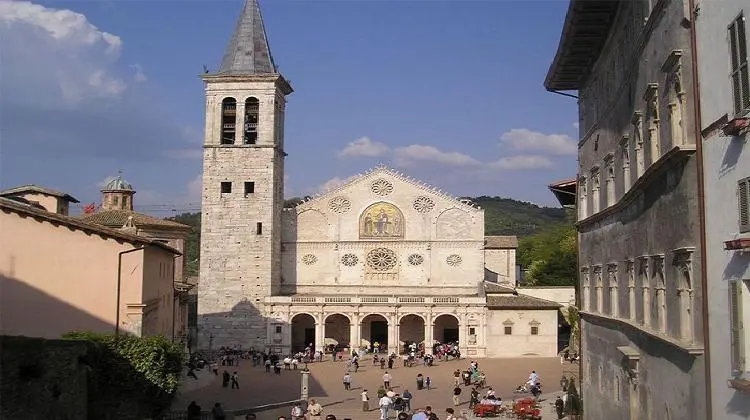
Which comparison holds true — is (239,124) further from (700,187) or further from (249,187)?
(700,187)

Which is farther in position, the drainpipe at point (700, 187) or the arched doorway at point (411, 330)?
the arched doorway at point (411, 330)

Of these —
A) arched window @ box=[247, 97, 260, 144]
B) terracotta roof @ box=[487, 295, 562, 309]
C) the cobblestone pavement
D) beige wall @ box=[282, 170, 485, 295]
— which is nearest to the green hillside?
beige wall @ box=[282, 170, 485, 295]

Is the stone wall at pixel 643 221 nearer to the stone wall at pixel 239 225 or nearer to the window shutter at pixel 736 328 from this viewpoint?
the window shutter at pixel 736 328

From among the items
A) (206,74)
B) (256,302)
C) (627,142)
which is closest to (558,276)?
(256,302)

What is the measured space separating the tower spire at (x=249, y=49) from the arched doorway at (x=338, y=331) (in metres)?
17.3

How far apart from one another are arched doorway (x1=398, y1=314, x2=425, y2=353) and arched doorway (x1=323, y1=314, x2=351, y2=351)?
363 centimetres

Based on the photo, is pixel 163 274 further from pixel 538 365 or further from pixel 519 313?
pixel 519 313

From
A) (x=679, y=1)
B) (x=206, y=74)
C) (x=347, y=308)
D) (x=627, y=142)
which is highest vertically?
(x=206, y=74)

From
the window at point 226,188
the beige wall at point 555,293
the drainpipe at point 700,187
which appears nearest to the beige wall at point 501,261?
the beige wall at point 555,293

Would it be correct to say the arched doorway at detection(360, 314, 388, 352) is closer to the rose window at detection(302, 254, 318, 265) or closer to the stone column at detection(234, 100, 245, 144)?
the rose window at detection(302, 254, 318, 265)

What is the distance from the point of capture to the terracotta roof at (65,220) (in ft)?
64.8

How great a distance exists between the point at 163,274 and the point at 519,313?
29543mm

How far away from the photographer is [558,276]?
73.2 metres

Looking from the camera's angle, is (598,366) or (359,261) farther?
(359,261)
